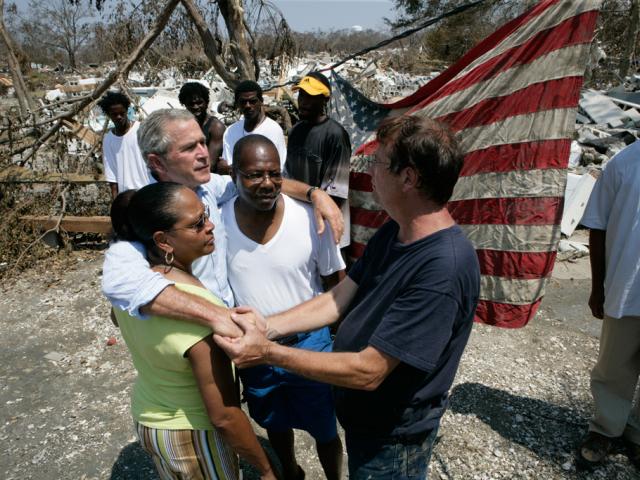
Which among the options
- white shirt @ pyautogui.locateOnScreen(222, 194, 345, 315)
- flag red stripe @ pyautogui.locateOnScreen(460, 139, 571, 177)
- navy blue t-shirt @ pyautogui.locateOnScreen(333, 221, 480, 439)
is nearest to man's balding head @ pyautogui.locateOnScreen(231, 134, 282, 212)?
white shirt @ pyautogui.locateOnScreen(222, 194, 345, 315)

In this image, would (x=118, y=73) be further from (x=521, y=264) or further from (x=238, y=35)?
(x=521, y=264)

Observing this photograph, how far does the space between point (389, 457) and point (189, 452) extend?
70 centimetres

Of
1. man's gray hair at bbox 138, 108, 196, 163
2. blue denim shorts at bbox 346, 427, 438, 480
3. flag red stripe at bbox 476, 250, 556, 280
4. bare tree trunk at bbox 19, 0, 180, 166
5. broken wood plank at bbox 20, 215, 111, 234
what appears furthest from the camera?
broken wood plank at bbox 20, 215, 111, 234

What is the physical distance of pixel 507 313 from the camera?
3.00m

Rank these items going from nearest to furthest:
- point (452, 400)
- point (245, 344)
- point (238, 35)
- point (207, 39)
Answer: point (245, 344) → point (452, 400) → point (238, 35) → point (207, 39)

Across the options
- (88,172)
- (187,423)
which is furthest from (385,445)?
(88,172)

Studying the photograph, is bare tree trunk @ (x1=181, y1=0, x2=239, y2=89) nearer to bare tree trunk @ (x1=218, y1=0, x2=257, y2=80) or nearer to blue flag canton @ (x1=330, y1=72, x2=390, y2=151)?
bare tree trunk @ (x1=218, y1=0, x2=257, y2=80)

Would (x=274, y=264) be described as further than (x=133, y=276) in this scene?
Yes

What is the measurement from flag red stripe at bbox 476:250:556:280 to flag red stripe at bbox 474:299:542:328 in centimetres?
19

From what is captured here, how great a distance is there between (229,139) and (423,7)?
25.9 metres

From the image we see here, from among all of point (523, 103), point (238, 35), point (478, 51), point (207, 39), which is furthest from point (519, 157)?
point (207, 39)

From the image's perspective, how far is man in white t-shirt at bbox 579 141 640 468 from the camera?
2.45 metres

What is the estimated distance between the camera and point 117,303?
1.52m

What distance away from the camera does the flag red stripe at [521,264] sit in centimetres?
293
